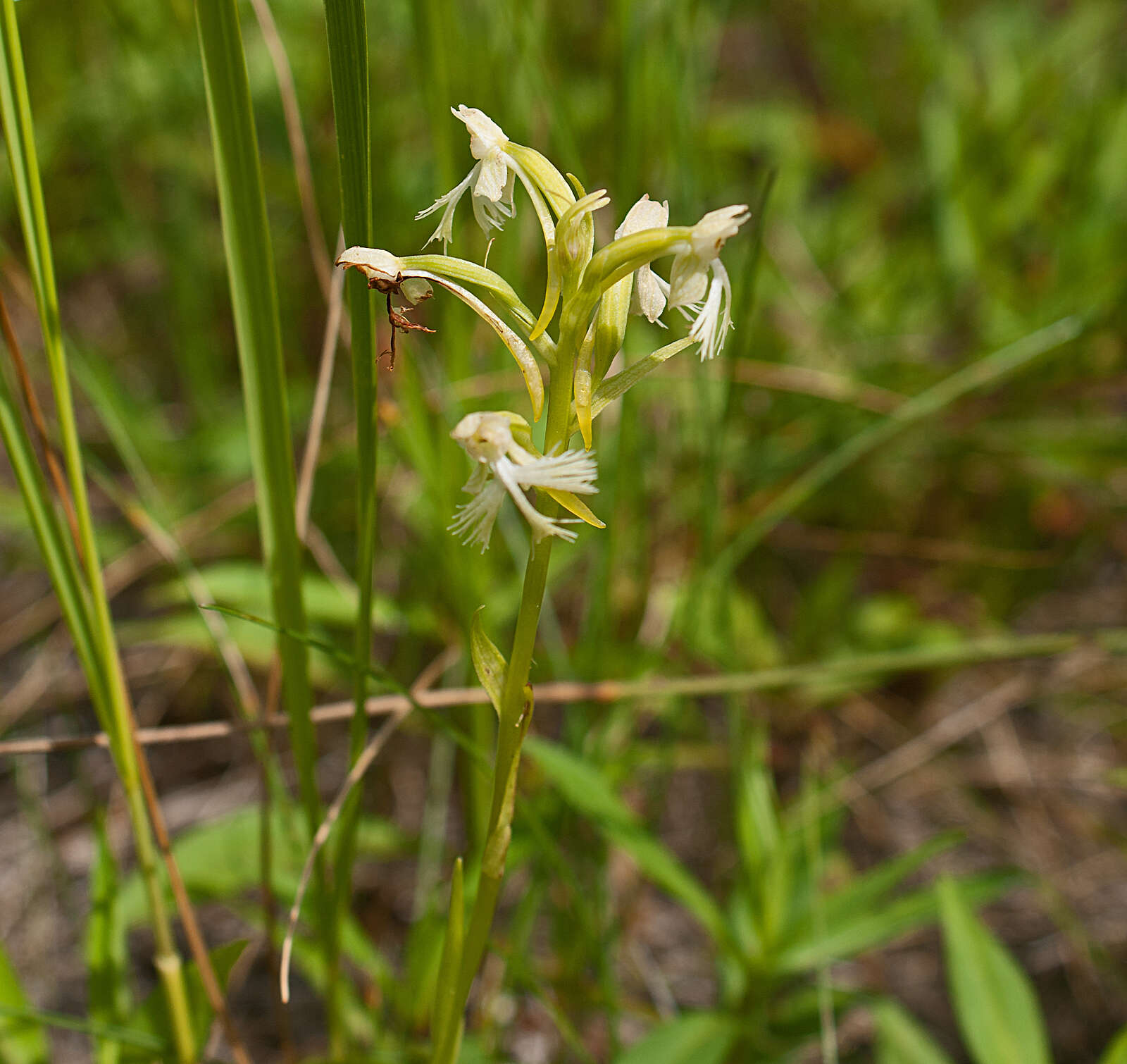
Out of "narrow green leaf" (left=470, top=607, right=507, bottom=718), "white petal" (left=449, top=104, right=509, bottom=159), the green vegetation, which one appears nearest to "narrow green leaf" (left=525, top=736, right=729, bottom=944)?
the green vegetation

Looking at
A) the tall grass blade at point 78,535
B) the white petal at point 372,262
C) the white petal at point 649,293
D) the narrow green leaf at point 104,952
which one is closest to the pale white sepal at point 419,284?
the white petal at point 372,262

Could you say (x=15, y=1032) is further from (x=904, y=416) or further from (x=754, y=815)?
(x=904, y=416)

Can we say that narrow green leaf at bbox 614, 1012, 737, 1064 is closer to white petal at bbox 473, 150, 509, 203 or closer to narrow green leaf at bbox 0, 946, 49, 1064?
narrow green leaf at bbox 0, 946, 49, 1064

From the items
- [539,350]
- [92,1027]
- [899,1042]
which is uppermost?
[539,350]

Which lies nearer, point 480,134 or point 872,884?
point 480,134

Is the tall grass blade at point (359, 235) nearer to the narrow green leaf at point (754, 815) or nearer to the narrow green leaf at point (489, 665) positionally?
the narrow green leaf at point (489, 665)

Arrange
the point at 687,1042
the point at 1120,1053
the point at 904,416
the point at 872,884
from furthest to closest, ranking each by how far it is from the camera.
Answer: the point at 904,416
the point at 872,884
the point at 687,1042
the point at 1120,1053

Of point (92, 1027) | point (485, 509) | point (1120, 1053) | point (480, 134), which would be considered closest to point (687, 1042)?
point (1120, 1053)
